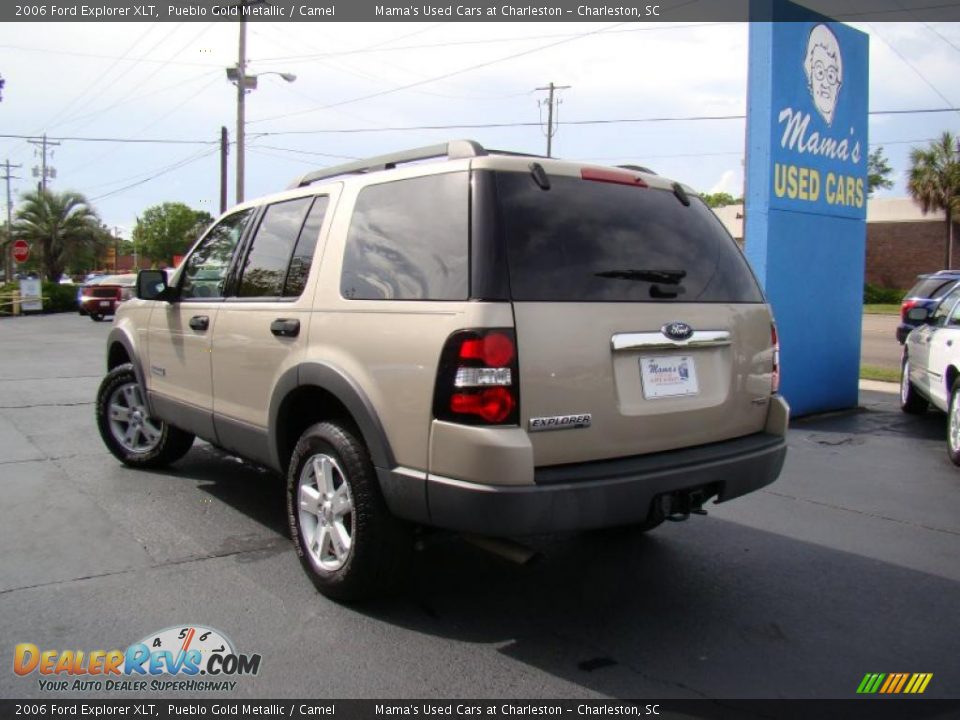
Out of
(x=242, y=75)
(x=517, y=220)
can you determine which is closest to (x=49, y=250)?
(x=242, y=75)

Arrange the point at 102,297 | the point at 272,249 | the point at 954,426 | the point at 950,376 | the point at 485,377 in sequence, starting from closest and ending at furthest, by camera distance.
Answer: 1. the point at 485,377
2. the point at 272,249
3. the point at 954,426
4. the point at 950,376
5. the point at 102,297

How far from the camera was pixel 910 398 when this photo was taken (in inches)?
352

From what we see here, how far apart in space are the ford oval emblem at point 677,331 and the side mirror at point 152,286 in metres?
3.34

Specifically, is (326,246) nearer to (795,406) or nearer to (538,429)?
(538,429)

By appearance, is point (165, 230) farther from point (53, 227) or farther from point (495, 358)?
point (495, 358)

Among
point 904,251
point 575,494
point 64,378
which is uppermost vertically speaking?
point 904,251

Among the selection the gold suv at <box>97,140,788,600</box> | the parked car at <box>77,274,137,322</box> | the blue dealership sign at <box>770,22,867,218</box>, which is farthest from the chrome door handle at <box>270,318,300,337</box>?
the parked car at <box>77,274,137,322</box>

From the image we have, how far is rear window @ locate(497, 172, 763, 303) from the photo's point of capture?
3.20 m

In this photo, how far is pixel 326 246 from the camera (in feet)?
12.8

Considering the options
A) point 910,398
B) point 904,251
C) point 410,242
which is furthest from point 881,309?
point 410,242

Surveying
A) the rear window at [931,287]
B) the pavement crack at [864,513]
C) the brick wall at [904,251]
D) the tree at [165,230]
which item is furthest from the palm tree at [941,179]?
the tree at [165,230]

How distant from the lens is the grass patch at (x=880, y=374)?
470 inches

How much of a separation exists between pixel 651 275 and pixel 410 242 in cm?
105

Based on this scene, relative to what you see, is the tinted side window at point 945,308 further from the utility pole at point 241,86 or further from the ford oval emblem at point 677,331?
the utility pole at point 241,86
